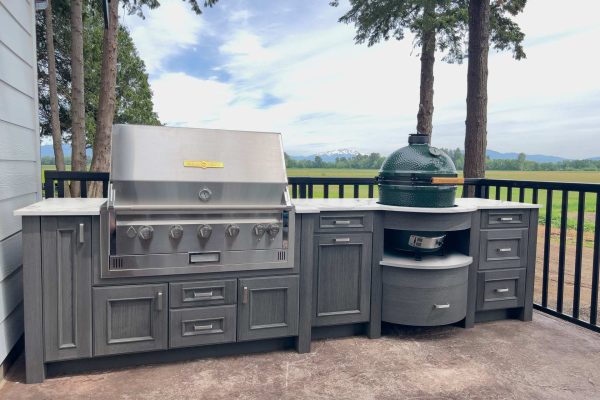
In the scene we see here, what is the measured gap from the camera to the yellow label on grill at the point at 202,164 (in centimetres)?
237

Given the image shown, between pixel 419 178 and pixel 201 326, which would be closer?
pixel 201 326

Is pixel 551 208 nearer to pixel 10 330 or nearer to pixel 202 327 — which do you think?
pixel 202 327

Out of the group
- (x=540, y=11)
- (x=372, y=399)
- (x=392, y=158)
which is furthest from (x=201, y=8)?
(x=372, y=399)

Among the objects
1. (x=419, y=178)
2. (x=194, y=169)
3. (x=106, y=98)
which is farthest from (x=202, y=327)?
(x=106, y=98)

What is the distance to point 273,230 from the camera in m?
2.51

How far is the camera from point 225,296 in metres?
2.50

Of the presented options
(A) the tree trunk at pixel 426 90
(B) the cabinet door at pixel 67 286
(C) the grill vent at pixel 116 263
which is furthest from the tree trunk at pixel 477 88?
(B) the cabinet door at pixel 67 286

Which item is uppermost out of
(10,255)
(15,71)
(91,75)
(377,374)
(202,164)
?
(91,75)

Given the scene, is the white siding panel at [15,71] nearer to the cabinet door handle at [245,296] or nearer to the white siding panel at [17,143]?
the white siding panel at [17,143]

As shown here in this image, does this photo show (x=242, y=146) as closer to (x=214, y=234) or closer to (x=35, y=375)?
(x=214, y=234)

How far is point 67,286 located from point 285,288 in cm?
117

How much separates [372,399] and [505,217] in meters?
1.81

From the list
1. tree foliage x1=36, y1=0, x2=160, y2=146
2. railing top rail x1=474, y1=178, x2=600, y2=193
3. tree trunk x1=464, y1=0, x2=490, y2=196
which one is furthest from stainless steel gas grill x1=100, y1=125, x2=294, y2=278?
tree foliage x1=36, y1=0, x2=160, y2=146

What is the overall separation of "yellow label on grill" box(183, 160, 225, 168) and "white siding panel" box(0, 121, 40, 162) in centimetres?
97
